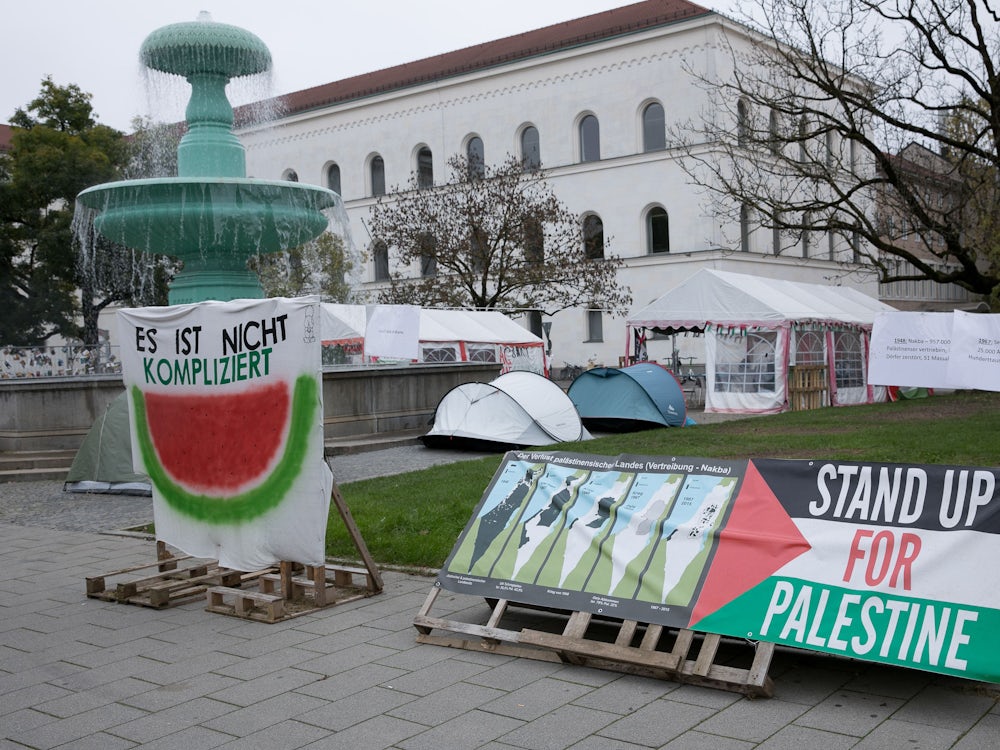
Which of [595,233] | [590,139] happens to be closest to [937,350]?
[595,233]

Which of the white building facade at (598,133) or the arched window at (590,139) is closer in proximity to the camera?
the white building facade at (598,133)

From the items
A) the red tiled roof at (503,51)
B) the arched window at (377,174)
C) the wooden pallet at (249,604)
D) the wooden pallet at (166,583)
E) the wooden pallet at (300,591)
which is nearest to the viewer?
the wooden pallet at (249,604)

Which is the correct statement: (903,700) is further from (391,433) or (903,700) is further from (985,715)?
(391,433)

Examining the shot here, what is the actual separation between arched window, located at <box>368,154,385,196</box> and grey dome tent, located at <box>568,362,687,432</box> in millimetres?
40833

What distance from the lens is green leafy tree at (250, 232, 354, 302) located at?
150ft

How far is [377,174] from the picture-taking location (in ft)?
198

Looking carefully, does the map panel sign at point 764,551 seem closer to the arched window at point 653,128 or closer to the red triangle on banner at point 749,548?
the red triangle on banner at point 749,548

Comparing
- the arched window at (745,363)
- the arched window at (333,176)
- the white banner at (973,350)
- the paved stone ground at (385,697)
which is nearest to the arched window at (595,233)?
the arched window at (333,176)

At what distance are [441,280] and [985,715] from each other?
3875cm

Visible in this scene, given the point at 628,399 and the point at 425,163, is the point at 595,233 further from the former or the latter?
the point at 628,399

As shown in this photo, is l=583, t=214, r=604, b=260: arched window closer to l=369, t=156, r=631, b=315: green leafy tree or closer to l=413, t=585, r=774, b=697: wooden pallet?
l=369, t=156, r=631, b=315: green leafy tree

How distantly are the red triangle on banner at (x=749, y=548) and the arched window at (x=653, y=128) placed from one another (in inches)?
1788

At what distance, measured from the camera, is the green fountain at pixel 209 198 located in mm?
14523

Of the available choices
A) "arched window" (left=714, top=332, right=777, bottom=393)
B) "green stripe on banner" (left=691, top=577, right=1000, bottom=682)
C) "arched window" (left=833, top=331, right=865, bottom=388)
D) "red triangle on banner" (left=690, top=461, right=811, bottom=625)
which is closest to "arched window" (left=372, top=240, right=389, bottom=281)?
"arched window" (left=833, top=331, right=865, bottom=388)
